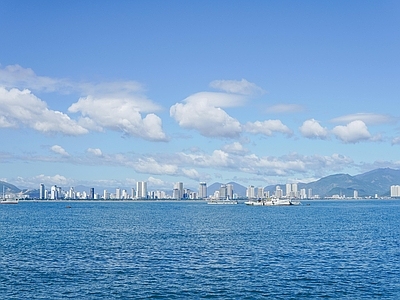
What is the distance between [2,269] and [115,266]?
1310 centimetres

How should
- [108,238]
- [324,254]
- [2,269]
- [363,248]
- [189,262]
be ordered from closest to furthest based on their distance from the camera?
1. [2,269]
2. [189,262]
3. [324,254]
4. [363,248]
5. [108,238]

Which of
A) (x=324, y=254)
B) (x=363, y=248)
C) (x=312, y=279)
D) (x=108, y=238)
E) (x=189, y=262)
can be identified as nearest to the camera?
(x=312, y=279)

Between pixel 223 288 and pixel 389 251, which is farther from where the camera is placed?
pixel 389 251

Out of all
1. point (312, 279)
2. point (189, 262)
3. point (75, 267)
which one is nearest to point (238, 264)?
point (189, 262)

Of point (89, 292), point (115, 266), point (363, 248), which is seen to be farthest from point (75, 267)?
point (363, 248)

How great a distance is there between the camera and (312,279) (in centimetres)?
4944

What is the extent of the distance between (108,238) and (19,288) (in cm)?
4369

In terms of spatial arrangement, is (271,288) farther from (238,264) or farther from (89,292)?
(89,292)

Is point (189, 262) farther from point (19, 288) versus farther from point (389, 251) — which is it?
point (389, 251)

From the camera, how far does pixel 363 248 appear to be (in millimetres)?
74125

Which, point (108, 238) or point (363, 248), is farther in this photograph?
point (108, 238)

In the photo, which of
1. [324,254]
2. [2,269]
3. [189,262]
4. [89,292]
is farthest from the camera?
[324,254]

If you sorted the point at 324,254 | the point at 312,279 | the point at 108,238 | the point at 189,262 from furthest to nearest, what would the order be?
1. the point at 108,238
2. the point at 324,254
3. the point at 189,262
4. the point at 312,279

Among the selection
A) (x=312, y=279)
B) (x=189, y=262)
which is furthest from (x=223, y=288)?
(x=189, y=262)
